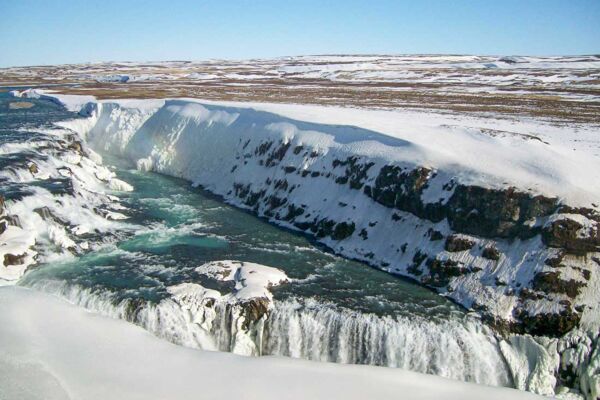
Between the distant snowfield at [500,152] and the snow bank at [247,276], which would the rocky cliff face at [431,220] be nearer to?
the distant snowfield at [500,152]

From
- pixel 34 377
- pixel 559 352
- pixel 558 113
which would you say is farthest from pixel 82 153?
pixel 558 113

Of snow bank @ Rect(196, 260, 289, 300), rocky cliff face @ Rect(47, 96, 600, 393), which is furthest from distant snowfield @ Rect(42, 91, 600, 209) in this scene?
snow bank @ Rect(196, 260, 289, 300)

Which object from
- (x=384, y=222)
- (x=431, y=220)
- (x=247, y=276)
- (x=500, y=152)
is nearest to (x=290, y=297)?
(x=247, y=276)

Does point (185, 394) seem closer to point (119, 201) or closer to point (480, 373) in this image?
point (480, 373)

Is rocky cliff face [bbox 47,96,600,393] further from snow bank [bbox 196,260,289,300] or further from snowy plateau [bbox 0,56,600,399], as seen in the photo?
snow bank [bbox 196,260,289,300]

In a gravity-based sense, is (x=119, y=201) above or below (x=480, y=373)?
above

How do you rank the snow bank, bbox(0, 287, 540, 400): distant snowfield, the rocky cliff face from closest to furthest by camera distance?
1. bbox(0, 287, 540, 400): distant snowfield
2. the rocky cliff face
3. the snow bank

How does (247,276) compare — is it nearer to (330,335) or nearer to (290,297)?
(290,297)

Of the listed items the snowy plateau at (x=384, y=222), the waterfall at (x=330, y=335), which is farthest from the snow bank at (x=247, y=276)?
the waterfall at (x=330, y=335)
